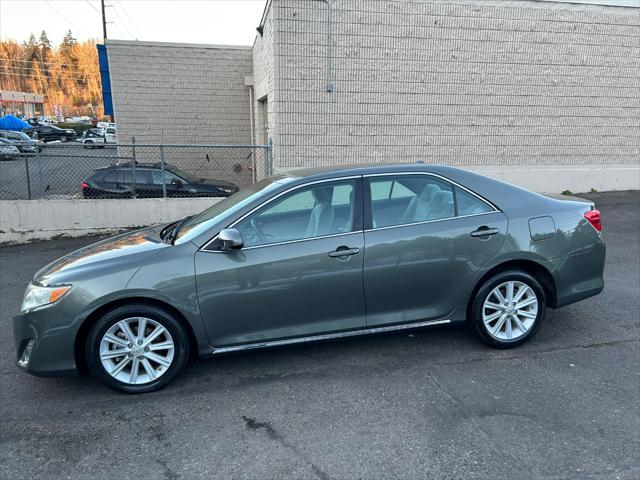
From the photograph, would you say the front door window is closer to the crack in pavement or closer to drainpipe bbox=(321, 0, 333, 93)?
the crack in pavement

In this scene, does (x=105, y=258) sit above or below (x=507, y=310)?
above

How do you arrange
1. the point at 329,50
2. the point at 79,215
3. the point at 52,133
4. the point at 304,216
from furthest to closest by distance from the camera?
1. the point at 52,133
2. the point at 329,50
3. the point at 79,215
4. the point at 304,216

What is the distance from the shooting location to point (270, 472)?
8.93 ft

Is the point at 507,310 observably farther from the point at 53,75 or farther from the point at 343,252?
the point at 53,75

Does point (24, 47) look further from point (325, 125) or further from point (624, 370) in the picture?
point (624, 370)

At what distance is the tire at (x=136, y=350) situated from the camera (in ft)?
11.2

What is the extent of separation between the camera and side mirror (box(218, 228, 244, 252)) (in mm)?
3461

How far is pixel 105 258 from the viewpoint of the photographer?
3643 millimetres

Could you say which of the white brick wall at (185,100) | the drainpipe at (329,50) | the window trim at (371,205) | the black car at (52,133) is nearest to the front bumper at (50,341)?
the window trim at (371,205)

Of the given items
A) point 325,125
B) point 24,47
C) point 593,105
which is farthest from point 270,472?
point 24,47

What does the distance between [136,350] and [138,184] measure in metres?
6.33

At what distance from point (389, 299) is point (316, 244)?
737 mm

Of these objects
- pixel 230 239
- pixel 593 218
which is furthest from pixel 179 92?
pixel 593 218

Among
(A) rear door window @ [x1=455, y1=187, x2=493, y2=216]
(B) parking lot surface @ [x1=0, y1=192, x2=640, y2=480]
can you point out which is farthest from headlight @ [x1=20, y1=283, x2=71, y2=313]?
(A) rear door window @ [x1=455, y1=187, x2=493, y2=216]
